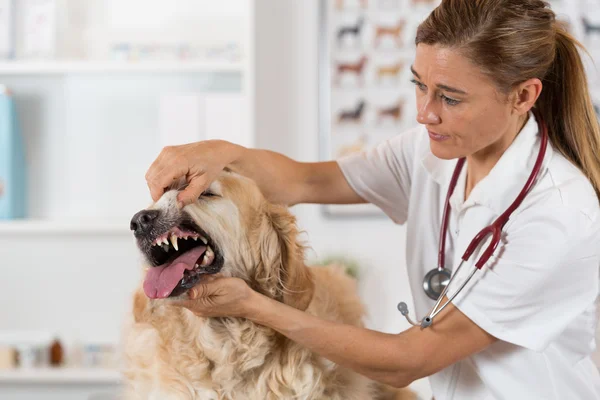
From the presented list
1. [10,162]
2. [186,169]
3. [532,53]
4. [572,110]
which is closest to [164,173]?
[186,169]

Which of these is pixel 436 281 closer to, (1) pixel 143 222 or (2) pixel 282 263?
(2) pixel 282 263

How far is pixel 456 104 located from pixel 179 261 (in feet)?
1.88

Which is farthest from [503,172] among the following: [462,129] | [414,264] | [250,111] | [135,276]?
[135,276]

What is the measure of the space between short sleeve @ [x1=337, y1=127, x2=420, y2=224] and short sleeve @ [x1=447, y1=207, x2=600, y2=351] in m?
0.41

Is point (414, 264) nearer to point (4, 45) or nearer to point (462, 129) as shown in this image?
point (462, 129)

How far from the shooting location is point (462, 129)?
1.32 meters

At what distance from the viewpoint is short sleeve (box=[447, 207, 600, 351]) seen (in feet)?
4.18

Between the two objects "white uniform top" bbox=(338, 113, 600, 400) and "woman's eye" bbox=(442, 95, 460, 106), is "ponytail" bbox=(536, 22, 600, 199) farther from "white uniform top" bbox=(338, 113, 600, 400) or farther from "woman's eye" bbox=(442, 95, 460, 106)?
"woman's eye" bbox=(442, 95, 460, 106)

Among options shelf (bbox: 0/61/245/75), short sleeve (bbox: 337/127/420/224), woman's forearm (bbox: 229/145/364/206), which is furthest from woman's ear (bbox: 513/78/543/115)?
shelf (bbox: 0/61/245/75)

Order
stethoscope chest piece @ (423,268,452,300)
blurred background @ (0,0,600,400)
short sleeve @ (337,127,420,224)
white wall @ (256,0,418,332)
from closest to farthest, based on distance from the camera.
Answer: stethoscope chest piece @ (423,268,452,300) < short sleeve @ (337,127,420,224) < blurred background @ (0,0,600,400) < white wall @ (256,0,418,332)

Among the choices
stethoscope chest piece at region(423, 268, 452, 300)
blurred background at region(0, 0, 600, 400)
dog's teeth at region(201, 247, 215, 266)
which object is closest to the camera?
dog's teeth at region(201, 247, 215, 266)

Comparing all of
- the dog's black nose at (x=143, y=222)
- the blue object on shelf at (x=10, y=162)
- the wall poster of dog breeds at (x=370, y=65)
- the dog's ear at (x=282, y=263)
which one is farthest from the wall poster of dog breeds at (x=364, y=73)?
the dog's black nose at (x=143, y=222)

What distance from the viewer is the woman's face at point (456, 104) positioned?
50.6 inches

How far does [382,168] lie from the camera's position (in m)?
1.70
